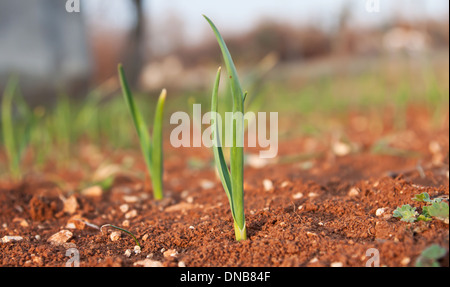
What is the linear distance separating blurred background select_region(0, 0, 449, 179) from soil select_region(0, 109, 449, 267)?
385 millimetres

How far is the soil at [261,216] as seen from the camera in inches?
37.7

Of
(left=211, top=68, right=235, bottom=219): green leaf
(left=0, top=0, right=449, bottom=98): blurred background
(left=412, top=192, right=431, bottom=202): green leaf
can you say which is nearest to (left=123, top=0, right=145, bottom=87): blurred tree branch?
(left=0, top=0, right=449, bottom=98): blurred background

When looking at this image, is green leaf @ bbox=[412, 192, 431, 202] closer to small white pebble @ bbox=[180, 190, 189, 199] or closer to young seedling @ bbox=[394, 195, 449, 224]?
young seedling @ bbox=[394, 195, 449, 224]

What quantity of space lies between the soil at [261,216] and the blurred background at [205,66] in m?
0.39

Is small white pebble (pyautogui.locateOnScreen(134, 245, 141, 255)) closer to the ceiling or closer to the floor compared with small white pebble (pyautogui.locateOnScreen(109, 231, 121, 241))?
closer to the ceiling

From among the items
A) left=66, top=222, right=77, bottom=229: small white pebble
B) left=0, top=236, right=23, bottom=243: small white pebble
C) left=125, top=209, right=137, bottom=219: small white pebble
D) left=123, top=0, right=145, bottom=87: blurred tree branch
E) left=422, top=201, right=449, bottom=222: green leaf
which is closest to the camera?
left=422, top=201, right=449, bottom=222: green leaf

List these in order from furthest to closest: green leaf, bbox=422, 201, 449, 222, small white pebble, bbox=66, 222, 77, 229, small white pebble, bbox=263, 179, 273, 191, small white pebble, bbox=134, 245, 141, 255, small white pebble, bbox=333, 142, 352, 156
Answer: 1. small white pebble, bbox=333, 142, 352, 156
2. small white pebble, bbox=263, 179, 273, 191
3. small white pebble, bbox=66, 222, 77, 229
4. small white pebble, bbox=134, 245, 141, 255
5. green leaf, bbox=422, 201, 449, 222

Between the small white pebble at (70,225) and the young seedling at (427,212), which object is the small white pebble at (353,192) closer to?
the young seedling at (427,212)

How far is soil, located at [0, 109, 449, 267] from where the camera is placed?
0.96m

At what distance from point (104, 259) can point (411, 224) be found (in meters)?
0.70

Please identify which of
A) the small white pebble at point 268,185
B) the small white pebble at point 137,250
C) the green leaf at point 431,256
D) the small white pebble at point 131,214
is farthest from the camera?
the small white pebble at point 268,185

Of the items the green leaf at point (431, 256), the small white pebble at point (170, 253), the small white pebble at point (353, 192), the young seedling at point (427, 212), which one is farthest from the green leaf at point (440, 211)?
the small white pebble at point (170, 253)

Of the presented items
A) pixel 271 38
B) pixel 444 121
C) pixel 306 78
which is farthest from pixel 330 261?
pixel 271 38

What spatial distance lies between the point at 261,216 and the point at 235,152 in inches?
10.4
